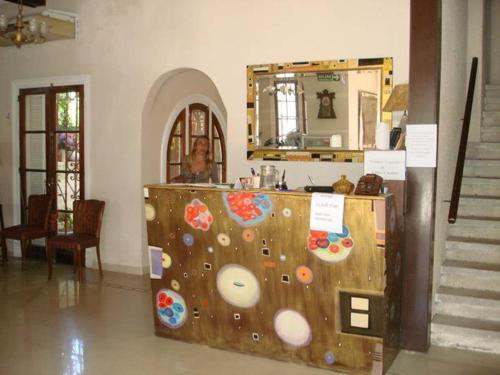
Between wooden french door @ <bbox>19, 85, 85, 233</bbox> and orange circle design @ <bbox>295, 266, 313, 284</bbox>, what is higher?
wooden french door @ <bbox>19, 85, 85, 233</bbox>

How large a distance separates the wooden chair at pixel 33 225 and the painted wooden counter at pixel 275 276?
9.69ft

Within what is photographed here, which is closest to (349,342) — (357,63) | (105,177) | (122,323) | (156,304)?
(156,304)

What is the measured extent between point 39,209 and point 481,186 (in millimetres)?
5354

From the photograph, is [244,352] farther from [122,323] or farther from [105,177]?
[105,177]

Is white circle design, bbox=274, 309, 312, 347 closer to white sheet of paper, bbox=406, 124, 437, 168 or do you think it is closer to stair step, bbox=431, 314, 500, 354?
stair step, bbox=431, 314, 500, 354

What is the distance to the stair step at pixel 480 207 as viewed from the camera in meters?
5.45

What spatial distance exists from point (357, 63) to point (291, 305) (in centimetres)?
252

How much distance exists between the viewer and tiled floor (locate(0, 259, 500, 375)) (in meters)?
3.97

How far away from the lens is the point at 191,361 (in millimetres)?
4109

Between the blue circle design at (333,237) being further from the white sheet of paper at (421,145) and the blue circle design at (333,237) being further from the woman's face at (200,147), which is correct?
the woman's face at (200,147)

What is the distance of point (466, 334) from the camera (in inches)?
171

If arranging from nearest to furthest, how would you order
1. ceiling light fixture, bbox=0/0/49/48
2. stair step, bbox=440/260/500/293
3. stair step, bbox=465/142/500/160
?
1. stair step, bbox=440/260/500/293
2. ceiling light fixture, bbox=0/0/49/48
3. stair step, bbox=465/142/500/160

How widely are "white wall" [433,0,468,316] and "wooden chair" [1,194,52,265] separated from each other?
4.76 m

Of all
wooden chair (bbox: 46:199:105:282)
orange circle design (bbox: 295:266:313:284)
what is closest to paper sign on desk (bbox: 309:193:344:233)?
orange circle design (bbox: 295:266:313:284)
